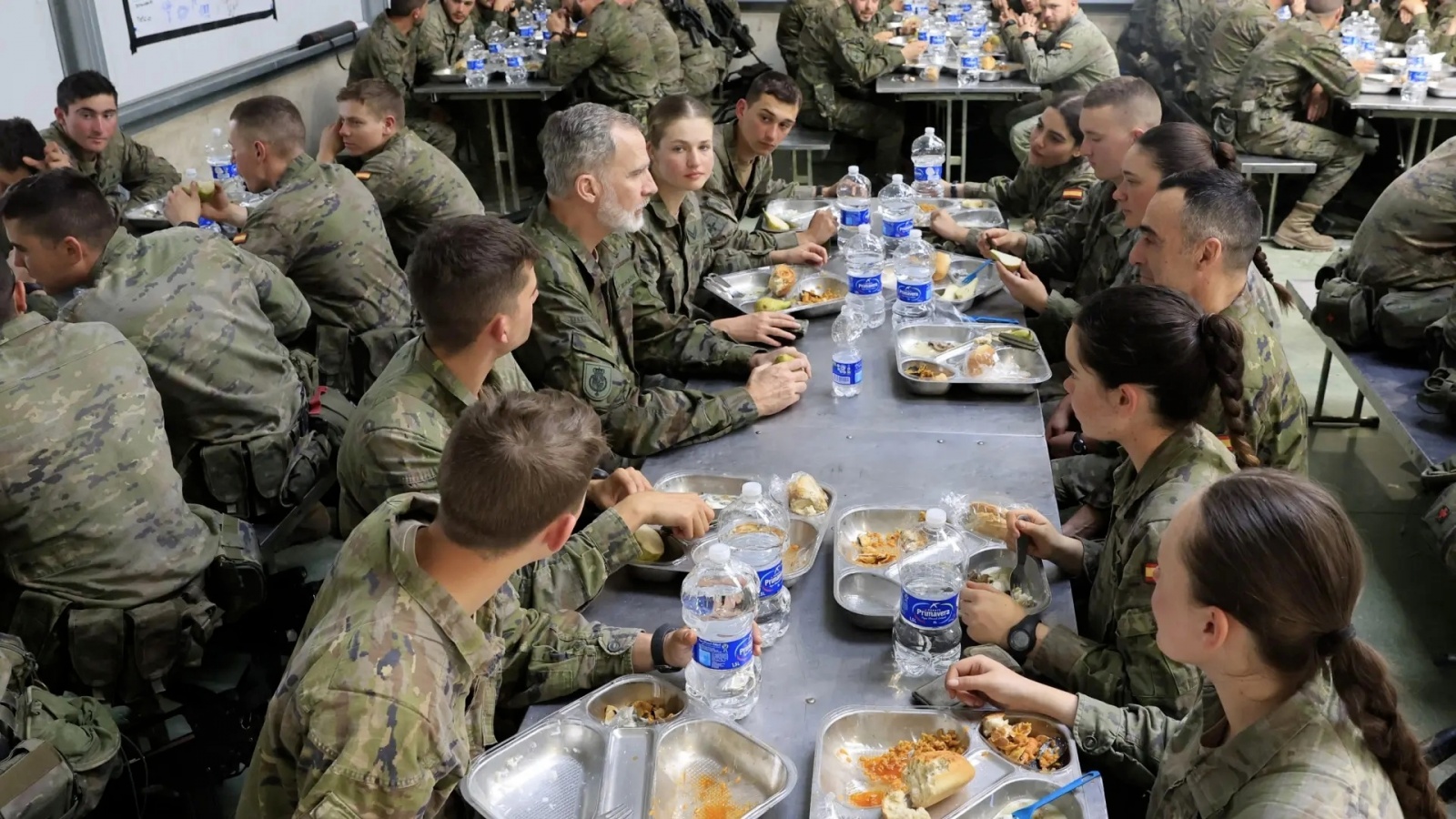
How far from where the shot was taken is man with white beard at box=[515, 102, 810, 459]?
9.77 ft

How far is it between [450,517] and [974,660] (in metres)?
0.91

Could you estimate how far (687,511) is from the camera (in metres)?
2.37

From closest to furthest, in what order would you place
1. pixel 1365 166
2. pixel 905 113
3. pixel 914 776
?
1. pixel 914 776
2. pixel 1365 166
3. pixel 905 113

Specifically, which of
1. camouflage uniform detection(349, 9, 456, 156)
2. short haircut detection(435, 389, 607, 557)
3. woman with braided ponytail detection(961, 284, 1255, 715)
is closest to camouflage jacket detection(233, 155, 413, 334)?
short haircut detection(435, 389, 607, 557)

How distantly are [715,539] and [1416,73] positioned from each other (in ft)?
20.0

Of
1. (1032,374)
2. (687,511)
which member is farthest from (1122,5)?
(687,511)

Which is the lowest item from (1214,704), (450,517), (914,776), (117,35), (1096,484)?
(1096,484)

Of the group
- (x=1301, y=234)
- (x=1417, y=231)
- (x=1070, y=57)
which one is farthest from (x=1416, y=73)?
(x=1417, y=231)

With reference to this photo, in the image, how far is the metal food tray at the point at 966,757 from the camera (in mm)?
1696

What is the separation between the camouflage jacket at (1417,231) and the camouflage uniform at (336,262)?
3.68m

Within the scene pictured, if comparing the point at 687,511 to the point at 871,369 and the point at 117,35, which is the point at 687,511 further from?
the point at 117,35

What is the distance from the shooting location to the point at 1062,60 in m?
7.25

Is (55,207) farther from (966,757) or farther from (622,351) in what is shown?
(966,757)

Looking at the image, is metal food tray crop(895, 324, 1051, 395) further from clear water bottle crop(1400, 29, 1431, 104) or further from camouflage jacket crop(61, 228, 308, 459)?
clear water bottle crop(1400, 29, 1431, 104)
